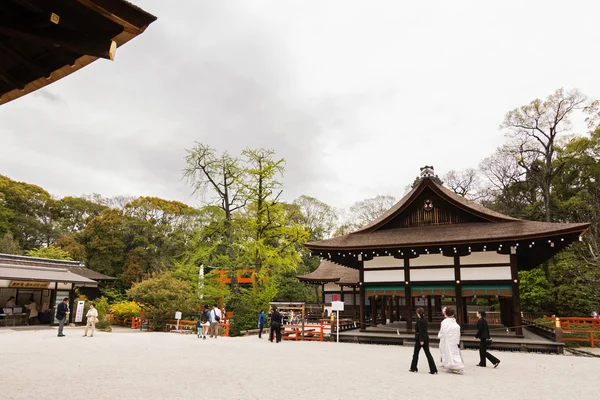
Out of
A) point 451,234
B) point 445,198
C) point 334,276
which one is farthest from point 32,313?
point 445,198

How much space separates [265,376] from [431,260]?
11.3 m

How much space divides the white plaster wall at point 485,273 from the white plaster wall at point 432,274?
0.55 meters

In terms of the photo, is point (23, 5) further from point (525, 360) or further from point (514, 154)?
point (514, 154)

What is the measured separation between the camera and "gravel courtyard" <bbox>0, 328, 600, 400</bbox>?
7223 millimetres

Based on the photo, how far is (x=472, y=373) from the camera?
991 cm

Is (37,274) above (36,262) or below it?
below

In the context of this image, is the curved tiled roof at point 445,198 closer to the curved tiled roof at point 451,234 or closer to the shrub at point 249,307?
the curved tiled roof at point 451,234

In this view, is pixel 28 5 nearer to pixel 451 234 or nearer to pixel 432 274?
pixel 451 234

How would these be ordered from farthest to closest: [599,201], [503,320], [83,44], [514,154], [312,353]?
[514,154], [599,201], [503,320], [312,353], [83,44]

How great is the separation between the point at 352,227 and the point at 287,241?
26511 mm

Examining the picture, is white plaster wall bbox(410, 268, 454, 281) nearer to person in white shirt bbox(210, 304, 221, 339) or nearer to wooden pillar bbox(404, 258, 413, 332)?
wooden pillar bbox(404, 258, 413, 332)

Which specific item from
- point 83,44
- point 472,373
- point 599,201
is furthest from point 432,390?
point 599,201

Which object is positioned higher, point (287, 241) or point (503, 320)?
point (287, 241)

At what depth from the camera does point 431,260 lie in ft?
58.4
